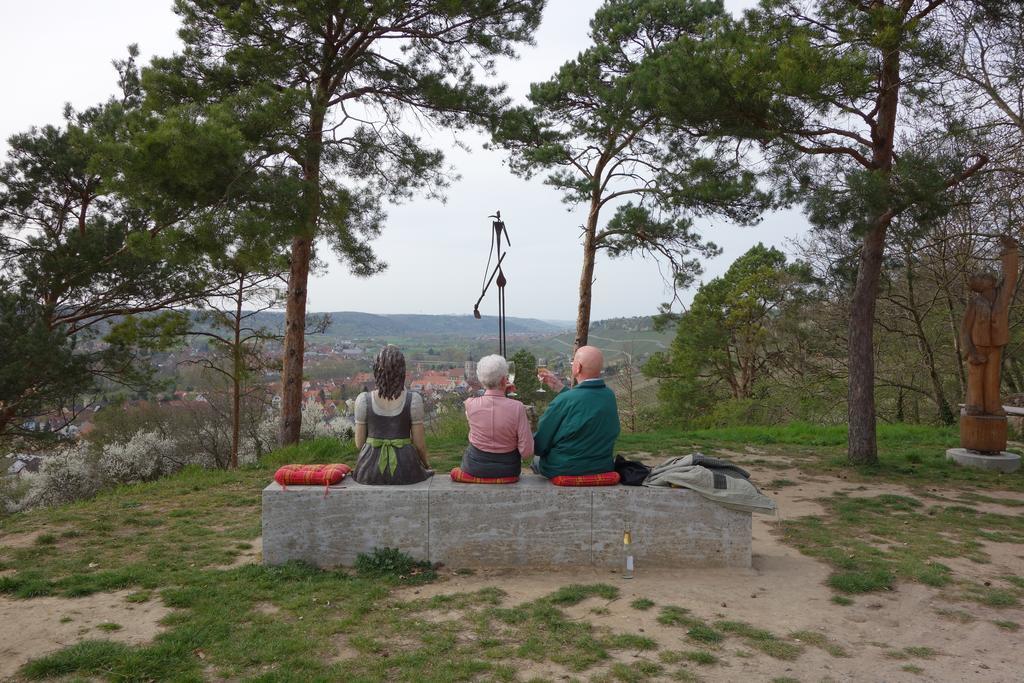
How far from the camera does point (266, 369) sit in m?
15.6

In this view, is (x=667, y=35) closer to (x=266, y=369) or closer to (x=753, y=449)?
(x=753, y=449)

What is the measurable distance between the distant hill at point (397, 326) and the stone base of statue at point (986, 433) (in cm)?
813

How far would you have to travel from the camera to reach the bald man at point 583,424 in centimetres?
469

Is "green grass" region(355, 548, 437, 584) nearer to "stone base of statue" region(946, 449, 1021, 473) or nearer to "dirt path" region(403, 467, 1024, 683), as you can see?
"dirt path" region(403, 467, 1024, 683)

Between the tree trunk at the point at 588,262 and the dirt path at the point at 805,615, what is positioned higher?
the tree trunk at the point at 588,262

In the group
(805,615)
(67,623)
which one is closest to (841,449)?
(805,615)

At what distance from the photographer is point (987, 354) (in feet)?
29.6

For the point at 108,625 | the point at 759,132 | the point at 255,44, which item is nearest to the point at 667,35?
the point at 759,132

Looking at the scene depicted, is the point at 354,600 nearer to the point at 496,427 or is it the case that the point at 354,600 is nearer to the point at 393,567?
the point at 393,567

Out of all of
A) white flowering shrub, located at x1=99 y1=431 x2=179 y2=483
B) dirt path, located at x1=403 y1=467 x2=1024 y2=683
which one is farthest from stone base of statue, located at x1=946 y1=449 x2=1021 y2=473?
white flowering shrub, located at x1=99 y1=431 x2=179 y2=483

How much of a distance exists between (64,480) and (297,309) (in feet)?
44.1

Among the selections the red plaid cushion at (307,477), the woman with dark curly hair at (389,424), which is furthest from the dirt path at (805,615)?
the red plaid cushion at (307,477)

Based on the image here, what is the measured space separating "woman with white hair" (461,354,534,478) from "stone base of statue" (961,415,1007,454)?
7642 mm

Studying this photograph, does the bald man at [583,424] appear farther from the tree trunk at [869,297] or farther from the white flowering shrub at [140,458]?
the white flowering shrub at [140,458]
